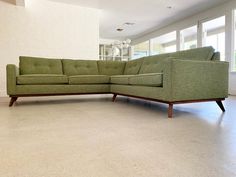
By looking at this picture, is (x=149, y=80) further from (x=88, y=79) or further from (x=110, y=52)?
(x=110, y=52)

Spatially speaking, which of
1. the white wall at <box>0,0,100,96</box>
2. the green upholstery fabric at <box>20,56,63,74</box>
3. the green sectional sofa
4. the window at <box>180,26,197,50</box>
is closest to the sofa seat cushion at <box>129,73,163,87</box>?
the green sectional sofa

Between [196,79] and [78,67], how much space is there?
2313 mm

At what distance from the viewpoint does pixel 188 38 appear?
272 inches

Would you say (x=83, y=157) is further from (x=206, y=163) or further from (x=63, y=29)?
(x=63, y=29)

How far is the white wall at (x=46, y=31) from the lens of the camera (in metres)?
4.45

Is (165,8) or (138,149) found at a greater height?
(165,8)

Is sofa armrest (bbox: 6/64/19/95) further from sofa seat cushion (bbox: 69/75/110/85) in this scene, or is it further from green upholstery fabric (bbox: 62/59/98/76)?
green upholstery fabric (bbox: 62/59/98/76)

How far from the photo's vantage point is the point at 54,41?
4.85 metres

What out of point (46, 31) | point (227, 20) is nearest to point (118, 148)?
point (46, 31)

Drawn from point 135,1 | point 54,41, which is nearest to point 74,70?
point 54,41

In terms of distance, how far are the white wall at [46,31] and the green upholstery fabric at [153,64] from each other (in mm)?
2233

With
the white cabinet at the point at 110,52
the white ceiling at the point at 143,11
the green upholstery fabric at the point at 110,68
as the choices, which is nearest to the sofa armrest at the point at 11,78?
the green upholstery fabric at the point at 110,68

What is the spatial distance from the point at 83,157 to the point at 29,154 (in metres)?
0.29

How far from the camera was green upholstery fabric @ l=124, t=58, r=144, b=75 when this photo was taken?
3.62 meters
